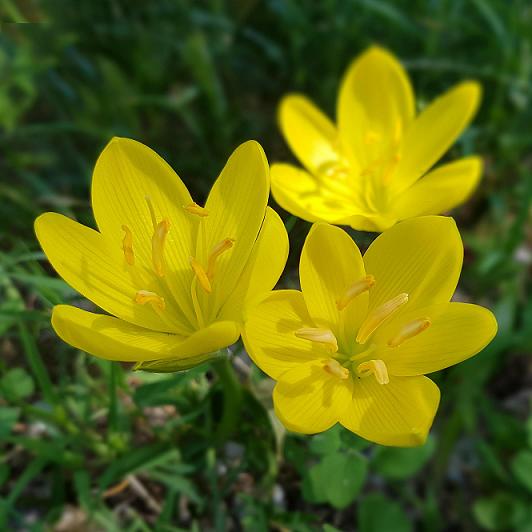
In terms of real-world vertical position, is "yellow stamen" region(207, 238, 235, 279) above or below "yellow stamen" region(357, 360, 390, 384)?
above

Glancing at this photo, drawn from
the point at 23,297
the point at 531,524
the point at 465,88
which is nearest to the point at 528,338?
the point at 531,524

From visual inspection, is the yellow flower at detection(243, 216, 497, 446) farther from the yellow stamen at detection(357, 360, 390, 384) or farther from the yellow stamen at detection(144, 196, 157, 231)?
the yellow stamen at detection(144, 196, 157, 231)

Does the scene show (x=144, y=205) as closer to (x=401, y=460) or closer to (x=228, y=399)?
(x=228, y=399)

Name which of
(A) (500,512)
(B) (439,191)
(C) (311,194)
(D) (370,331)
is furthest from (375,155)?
(A) (500,512)

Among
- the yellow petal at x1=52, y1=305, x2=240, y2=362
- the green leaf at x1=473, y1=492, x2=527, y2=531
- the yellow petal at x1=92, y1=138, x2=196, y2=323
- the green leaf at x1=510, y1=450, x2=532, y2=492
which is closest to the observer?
the yellow petal at x1=52, y1=305, x2=240, y2=362

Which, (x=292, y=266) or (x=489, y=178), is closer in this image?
(x=292, y=266)

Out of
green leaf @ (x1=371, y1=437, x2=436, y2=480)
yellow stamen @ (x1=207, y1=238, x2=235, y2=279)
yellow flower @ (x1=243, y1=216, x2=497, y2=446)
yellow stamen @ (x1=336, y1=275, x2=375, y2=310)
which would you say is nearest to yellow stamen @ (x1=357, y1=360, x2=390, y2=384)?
yellow flower @ (x1=243, y1=216, x2=497, y2=446)

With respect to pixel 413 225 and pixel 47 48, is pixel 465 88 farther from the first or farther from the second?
pixel 47 48

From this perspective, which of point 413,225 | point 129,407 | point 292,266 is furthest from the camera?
point 129,407
